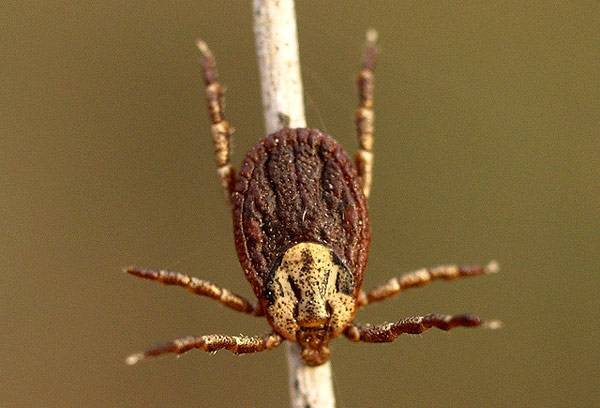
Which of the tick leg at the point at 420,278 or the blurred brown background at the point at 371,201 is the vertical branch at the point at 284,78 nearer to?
the tick leg at the point at 420,278

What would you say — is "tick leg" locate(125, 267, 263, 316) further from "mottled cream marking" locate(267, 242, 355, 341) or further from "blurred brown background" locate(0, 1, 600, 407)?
"blurred brown background" locate(0, 1, 600, 407)

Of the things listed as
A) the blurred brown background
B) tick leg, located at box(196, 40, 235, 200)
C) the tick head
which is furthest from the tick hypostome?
the blurred brown background

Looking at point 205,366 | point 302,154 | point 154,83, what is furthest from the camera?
point 154,83

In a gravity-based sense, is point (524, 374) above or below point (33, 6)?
below

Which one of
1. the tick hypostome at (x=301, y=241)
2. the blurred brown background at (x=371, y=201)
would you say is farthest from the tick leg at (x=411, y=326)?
the blurred brown background at (x=371, y=201)

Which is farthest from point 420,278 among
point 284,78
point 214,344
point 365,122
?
point 284,78

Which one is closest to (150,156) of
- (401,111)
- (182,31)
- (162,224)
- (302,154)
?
(162,224)

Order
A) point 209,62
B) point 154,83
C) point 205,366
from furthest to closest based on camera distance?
point 154,83
point 205,366
point 209,62

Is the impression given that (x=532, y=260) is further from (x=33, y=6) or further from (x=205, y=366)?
(x=33, y=6)
